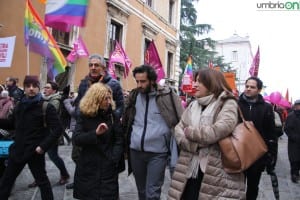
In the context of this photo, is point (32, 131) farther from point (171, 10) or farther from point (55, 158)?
point (171, 10)

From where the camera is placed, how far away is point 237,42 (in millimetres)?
77000

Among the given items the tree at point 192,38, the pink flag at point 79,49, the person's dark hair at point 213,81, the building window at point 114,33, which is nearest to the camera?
the person's dark hair at point 213,81

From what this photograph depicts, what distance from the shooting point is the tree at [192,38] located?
112 feet

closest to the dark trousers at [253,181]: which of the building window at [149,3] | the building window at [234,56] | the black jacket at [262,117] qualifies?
the black jacket at [262,117]

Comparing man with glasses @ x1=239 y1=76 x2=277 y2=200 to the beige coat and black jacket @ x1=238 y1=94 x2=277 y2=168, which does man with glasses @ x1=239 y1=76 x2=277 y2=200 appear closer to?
black jacket @ x1=238 y1=94 x2=277 y2=168

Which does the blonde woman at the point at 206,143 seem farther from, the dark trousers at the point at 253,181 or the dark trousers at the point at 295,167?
the dark trousers at the point at 295,167

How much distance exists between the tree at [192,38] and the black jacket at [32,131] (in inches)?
1183

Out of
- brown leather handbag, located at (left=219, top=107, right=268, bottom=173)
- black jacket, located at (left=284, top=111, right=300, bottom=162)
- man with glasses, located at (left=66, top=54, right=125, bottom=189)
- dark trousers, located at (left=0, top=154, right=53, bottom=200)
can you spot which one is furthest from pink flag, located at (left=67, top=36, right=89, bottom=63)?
brown leather handbag, located at (left=219, top=107, right=268, bottom=173)

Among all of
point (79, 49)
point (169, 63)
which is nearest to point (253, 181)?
point (79, 49)

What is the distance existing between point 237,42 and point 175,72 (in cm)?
5221

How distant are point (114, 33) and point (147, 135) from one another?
16252 mm

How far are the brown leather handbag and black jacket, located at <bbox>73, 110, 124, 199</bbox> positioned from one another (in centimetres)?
116

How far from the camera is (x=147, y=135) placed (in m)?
3.88

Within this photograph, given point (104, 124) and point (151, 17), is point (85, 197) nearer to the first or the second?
point (104, 124)
